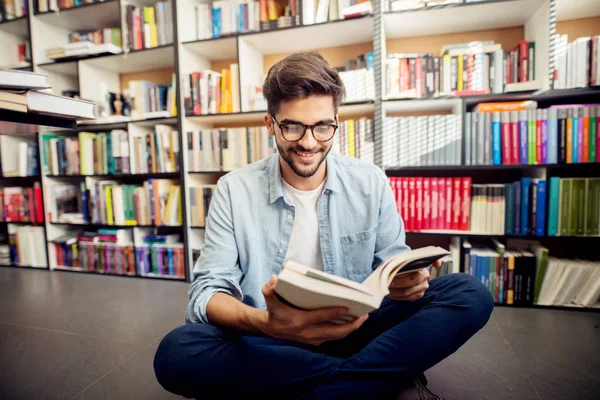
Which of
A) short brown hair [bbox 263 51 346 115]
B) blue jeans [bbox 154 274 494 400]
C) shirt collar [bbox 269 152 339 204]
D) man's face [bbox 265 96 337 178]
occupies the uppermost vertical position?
short brown hair [bbox 263 51 346 115]

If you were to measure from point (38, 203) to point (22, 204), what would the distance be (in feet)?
0.63

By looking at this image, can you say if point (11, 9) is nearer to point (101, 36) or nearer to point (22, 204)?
point (101, 36)

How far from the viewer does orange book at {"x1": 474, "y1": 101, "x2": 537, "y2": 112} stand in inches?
A: 71.8

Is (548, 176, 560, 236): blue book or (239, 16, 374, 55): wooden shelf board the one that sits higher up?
(239, 16, 374, 55): wooden shelf board

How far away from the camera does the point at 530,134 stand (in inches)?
70.6

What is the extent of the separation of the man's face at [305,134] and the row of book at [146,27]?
5.67 feet

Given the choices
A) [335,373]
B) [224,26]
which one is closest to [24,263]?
[224,26]

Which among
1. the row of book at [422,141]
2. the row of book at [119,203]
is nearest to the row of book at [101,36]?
the row of book at [119,203]

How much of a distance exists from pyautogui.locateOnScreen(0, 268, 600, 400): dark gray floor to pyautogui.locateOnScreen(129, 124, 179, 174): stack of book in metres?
0.87

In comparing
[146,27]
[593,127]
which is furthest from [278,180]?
[146,27]

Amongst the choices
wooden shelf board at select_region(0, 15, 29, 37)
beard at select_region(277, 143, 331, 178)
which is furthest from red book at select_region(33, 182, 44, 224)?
beard at select_region(277, 143, 331, 178)

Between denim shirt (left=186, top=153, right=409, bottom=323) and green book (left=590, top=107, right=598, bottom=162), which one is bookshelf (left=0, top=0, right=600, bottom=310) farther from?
denim shirt (left=186, top=153, right=409, bottom=323)

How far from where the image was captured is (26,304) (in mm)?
2055

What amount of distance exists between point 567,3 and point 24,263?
164 inches
